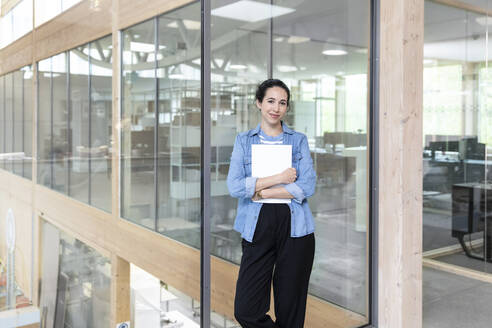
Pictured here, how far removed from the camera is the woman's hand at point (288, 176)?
243 centimetres

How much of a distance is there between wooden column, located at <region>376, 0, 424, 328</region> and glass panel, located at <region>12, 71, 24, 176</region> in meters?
2.30

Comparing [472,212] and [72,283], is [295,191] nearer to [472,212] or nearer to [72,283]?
[72,283]

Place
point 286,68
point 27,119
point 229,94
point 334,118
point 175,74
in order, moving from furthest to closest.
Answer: point 334,118, point 286,68, point 229,94, point 175,74, point 27,119

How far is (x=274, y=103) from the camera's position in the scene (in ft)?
7.98

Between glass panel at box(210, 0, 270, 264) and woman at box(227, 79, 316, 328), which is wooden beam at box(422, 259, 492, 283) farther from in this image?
woman at box(227, 79, 316, 328)

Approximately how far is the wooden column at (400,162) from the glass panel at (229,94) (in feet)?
2.90

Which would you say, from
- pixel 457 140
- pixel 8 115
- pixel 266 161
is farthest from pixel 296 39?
pixel 457 140

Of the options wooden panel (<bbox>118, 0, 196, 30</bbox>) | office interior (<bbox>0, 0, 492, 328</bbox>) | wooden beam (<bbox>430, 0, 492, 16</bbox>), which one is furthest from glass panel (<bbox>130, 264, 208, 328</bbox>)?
wooden beam (<bbox>430, 0, 492, 16</bbox>)

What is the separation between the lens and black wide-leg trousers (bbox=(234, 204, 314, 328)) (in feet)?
7.87

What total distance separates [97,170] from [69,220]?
31 cm

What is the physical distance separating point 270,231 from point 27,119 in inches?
50.9

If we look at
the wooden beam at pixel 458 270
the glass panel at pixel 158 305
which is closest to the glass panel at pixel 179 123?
the glass panel at pixel 158 305

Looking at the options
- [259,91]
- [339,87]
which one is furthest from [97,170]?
[339,87]

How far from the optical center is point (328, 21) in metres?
3.85
